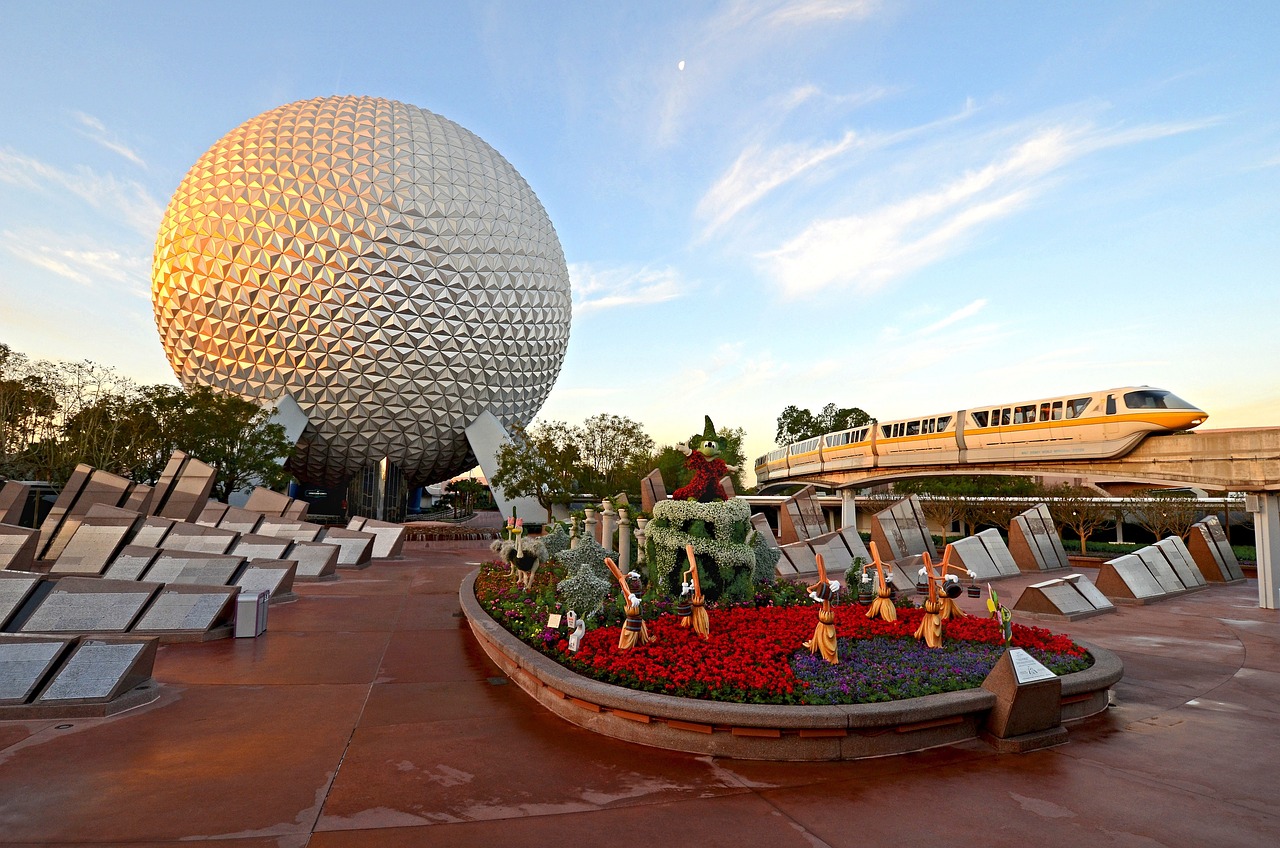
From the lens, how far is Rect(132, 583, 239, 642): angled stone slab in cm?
1007

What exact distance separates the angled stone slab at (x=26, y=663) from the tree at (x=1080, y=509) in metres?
33.9

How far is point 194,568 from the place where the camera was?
12.5m

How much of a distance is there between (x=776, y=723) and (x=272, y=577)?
11935 millimetres

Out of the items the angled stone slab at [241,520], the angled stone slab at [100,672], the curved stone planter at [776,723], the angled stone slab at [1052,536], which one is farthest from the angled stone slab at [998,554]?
the angled stone slab at [241,520]

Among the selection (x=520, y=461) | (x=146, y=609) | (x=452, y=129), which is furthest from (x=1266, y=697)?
(x=452, y=129)

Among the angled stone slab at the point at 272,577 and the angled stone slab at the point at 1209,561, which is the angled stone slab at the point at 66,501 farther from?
the angled stone slab at the point at 1209,561

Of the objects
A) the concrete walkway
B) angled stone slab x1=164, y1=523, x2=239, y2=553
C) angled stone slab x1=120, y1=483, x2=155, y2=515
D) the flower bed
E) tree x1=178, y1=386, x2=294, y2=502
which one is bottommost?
the concrete walkway

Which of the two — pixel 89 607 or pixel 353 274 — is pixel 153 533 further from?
pixel 353 274

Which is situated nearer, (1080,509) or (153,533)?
(153,533)

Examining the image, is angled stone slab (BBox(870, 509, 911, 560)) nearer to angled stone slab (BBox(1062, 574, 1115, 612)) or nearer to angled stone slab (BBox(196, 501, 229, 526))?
angled stone slab (BBox(1062, 574, 1115, 612))

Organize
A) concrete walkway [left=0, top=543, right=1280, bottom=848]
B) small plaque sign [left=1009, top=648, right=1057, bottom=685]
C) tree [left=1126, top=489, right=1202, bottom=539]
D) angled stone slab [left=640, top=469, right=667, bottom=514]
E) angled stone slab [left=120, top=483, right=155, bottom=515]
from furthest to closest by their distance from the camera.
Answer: tree [left=1126, top=489, right=1202, bottom=539], angled stone slab [left=120, top=483, right=155, bottom=515], angled stone slab [left=640, top=469, right=667, bottom=514], small plaque sign [left=1009, top=648, right=1057, bottom=685], concrete walkway [left=0, top=543, right=1280, bottom=848]

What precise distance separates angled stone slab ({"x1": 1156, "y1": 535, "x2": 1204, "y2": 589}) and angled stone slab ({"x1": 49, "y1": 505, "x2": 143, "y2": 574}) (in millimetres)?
25197

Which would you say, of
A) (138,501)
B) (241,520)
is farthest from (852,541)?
(138,501)

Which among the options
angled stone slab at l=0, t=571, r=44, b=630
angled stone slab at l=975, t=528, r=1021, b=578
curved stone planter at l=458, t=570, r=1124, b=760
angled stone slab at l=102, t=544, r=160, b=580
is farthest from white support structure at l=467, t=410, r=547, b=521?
curved stone planter at l=458, t=570, r=1124, b=760
